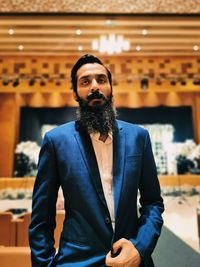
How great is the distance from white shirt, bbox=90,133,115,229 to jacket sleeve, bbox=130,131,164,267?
0.13 metres

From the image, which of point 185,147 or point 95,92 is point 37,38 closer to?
point 185,147

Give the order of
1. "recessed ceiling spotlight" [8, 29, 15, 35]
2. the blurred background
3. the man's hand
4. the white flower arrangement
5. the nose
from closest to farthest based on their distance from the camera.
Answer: the man's hand → the nose → the blurred background → the white flower arrangement → "recessed ceiling spotlight" [8, 29, 15, 35]

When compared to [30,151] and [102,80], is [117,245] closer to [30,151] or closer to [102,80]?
[102,80]

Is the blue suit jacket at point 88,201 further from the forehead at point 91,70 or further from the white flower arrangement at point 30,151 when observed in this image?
the white flower arrangement at point 30,151

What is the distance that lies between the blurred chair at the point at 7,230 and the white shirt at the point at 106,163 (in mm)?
2342

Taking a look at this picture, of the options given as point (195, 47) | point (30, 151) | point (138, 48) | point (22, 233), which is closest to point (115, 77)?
point (138, 48)

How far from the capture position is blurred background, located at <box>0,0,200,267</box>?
4.72 meters

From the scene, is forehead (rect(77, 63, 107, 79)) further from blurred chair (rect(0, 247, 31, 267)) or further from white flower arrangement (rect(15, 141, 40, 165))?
white flower arrangement (rect(15, 141, 40, 165))

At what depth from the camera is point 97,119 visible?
1.17m

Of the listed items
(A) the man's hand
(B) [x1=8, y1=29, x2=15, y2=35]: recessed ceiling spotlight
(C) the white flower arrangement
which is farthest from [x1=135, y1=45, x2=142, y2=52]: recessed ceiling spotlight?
(A) the man's hand

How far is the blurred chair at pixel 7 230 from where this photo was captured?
3025 mm

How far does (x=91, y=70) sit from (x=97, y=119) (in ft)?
0.72

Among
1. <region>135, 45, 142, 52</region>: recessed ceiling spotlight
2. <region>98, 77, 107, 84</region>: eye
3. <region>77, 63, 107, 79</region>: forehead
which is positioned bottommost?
<region>98, 77, 107, 84</region>: eye

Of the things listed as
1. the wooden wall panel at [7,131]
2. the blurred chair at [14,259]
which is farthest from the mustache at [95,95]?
the wooden wall panel at [7,131]
